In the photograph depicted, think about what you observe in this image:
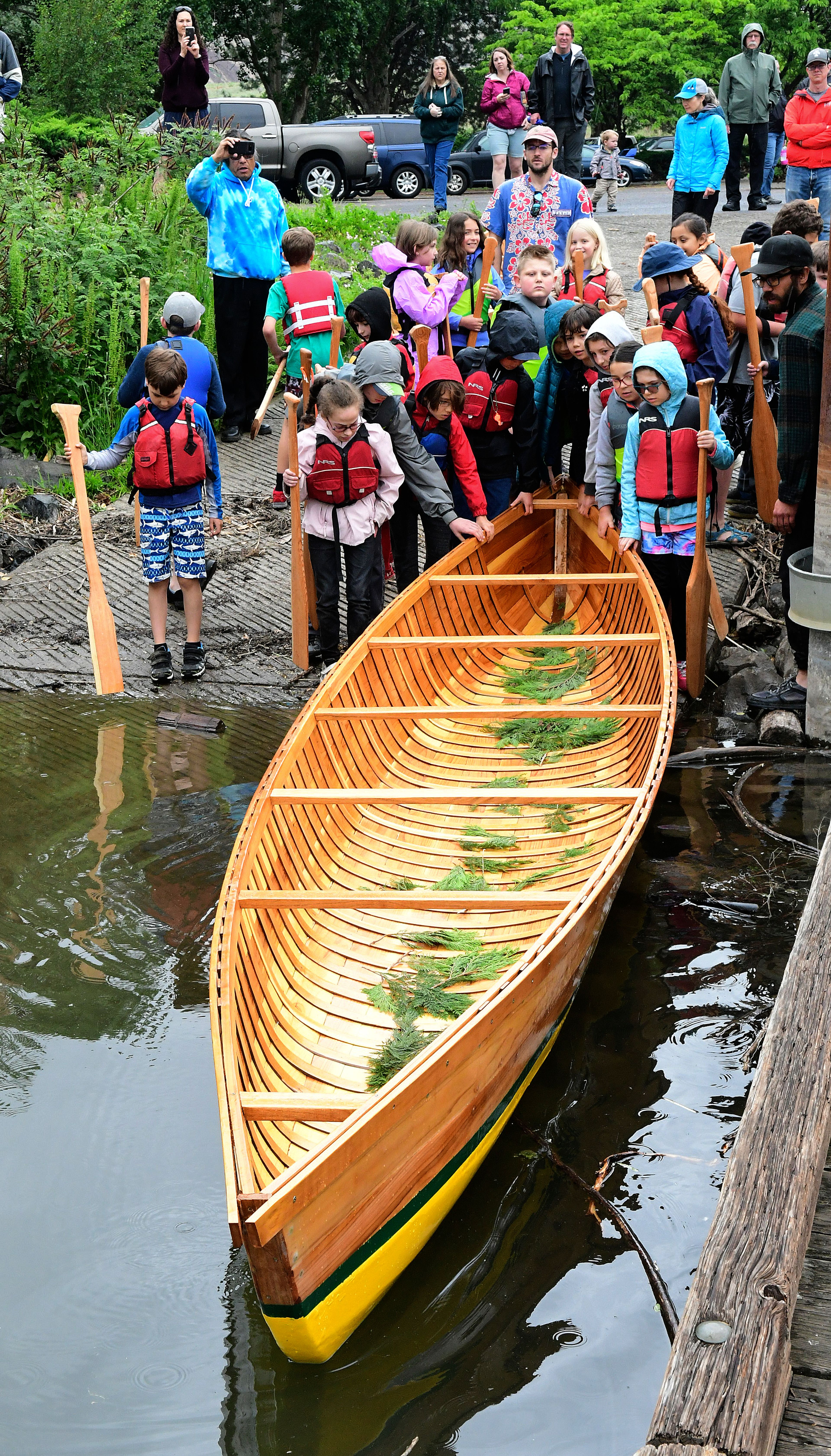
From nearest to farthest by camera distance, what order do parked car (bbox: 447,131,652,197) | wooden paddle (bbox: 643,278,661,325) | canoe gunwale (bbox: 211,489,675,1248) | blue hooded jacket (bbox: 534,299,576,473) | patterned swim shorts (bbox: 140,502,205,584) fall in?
canoe gunwale (bbox: 211,489,675,1248) → wooden paddle (bbox: 643,278,661,325) → patterned swim shorts (bbox: 140,502,205,584) → blue hooded jacket (bbox: 534,299,576,473) → parked car (bbox: 447,131,652,197)

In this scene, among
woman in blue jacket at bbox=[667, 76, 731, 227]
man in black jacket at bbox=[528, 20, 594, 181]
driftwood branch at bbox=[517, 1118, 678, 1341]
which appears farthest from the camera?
man in black jacket at bbox=[528, 20, 594, 181]

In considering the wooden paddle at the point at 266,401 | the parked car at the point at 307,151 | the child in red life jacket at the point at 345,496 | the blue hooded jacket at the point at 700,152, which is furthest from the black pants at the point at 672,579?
the parked car at the point at 307,151

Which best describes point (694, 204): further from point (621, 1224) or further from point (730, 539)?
point (621, 1224)

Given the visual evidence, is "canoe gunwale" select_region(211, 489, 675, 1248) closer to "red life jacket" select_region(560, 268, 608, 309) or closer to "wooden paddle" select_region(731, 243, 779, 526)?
"wooden paddle" select_region(731, 243, 779, 526)

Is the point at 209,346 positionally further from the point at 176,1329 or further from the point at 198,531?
the point at 176,1329

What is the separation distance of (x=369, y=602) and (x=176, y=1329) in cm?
452

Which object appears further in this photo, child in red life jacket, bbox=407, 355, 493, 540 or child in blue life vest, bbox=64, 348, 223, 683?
child in red life jacket, bbox=407, 355, 493, 540

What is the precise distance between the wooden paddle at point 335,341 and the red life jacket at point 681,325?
191 centimetres

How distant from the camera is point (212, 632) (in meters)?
8.61

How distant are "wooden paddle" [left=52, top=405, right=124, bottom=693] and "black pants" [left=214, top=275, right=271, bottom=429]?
301 cm

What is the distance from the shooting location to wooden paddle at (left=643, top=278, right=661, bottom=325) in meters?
7.20

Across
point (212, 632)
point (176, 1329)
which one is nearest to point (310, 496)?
point (212, 632)

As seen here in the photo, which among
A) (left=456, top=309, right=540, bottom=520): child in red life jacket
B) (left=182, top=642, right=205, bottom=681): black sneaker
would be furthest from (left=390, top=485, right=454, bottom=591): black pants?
(left=182, top=642, right=205, bottom=681): black sneaker

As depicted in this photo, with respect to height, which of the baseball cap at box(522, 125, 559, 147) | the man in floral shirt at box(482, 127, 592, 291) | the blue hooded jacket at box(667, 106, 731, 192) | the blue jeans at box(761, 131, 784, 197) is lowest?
the man in floral shirt at box(482, 127, 592, 291)
